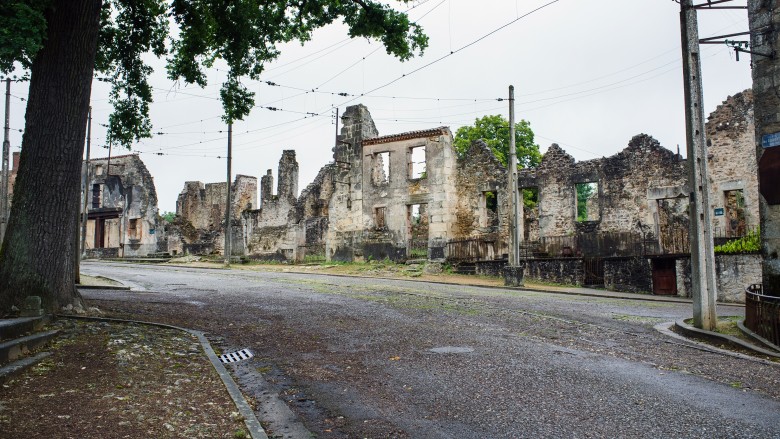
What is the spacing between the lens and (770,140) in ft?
35.4

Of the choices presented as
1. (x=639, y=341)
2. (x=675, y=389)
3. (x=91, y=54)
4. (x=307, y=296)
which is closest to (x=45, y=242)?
(x=91, y=54)

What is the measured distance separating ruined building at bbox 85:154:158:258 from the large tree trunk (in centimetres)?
4167

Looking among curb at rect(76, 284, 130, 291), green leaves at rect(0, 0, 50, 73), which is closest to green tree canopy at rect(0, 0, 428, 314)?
green leaves at rect(0, 0, 50, 73)

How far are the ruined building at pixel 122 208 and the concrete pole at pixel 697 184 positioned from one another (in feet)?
148

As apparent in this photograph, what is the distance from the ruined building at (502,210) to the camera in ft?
77.8

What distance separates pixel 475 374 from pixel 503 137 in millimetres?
39922

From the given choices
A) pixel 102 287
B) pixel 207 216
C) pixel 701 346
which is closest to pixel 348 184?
pixel 102 287

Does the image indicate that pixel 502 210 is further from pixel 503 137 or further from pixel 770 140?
pixel 770 140

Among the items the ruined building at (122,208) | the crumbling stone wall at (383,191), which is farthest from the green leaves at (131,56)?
the ruined building at (122,208)

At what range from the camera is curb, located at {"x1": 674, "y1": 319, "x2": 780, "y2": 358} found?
848 cm

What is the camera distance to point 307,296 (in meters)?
14.6

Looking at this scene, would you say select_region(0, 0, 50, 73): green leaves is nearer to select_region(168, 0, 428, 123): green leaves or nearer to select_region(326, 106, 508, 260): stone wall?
select_region(168, 0, 428, 123): green leaves

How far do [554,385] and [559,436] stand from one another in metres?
1.57

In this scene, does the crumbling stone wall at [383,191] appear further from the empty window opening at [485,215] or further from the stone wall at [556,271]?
the stone wall at [556,271]
